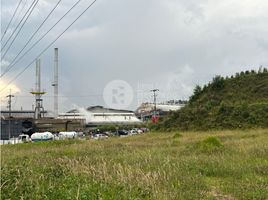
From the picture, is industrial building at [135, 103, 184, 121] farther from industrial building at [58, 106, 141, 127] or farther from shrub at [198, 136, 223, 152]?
shrub at [198, 136, 223, 152]

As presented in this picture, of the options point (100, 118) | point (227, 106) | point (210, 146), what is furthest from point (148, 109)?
point (210, 146)

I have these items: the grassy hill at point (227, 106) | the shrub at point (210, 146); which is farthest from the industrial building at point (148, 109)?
the shrub at point (210, 146)

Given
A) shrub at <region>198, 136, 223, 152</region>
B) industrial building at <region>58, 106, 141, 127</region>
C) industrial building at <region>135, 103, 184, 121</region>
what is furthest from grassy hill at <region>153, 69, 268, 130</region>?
industrial building at <region>135, 103, 184, 121</region>

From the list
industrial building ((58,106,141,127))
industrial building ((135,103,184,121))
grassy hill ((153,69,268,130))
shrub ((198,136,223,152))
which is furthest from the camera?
industrial building ((135,103,184,121))

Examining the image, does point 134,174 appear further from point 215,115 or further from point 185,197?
point 215,115

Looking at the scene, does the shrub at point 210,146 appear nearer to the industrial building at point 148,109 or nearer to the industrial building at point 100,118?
the industrial building at point 100,118

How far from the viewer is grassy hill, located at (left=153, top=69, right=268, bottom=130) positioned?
3969cm

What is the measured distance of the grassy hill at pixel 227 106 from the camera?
3969 cm

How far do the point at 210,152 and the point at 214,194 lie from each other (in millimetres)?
8908

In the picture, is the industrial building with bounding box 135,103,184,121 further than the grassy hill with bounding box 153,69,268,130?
Yes

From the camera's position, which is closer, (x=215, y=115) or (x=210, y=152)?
(x=210, y=152)

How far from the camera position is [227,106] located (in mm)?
42969

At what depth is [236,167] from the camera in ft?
39.8

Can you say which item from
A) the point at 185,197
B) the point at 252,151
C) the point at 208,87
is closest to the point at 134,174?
the point at 185,197
